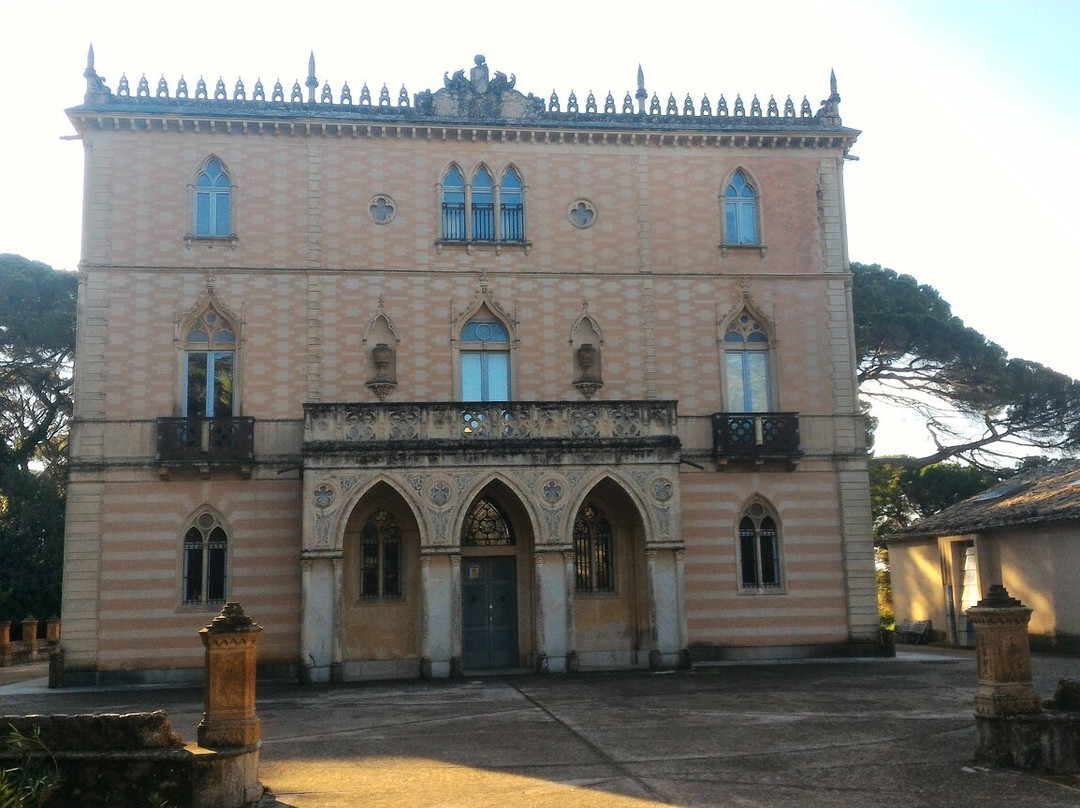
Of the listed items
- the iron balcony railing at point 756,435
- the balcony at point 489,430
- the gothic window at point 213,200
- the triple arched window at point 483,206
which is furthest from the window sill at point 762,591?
the gothic window at point 213,200

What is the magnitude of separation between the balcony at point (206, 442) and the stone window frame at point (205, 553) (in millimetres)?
1271

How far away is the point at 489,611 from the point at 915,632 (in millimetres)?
17536

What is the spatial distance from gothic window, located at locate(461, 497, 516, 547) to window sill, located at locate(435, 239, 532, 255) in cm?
681

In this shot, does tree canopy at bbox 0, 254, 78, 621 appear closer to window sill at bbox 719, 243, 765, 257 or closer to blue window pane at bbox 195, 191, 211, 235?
blue window pane at bbox 195, 191, 211, 235

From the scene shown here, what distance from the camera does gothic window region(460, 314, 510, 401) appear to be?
1131 inches

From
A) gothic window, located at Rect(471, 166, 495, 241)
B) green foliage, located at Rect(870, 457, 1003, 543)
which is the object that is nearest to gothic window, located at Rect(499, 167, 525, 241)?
gothic window, located at Rect(471, 166, 495, 241)

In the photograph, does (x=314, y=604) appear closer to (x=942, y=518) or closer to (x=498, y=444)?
(x=498, y=444)

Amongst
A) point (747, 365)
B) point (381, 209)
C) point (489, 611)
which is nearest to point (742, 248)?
point (747, 365)

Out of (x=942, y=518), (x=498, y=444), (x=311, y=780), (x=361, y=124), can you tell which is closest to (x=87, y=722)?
(x=311, y=780)

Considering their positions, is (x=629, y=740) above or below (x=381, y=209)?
below

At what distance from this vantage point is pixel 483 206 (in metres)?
29.8

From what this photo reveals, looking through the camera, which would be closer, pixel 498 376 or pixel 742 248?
pixel 498 376

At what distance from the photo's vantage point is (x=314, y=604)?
25266 mm

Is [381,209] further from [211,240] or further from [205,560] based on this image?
[205,560]
